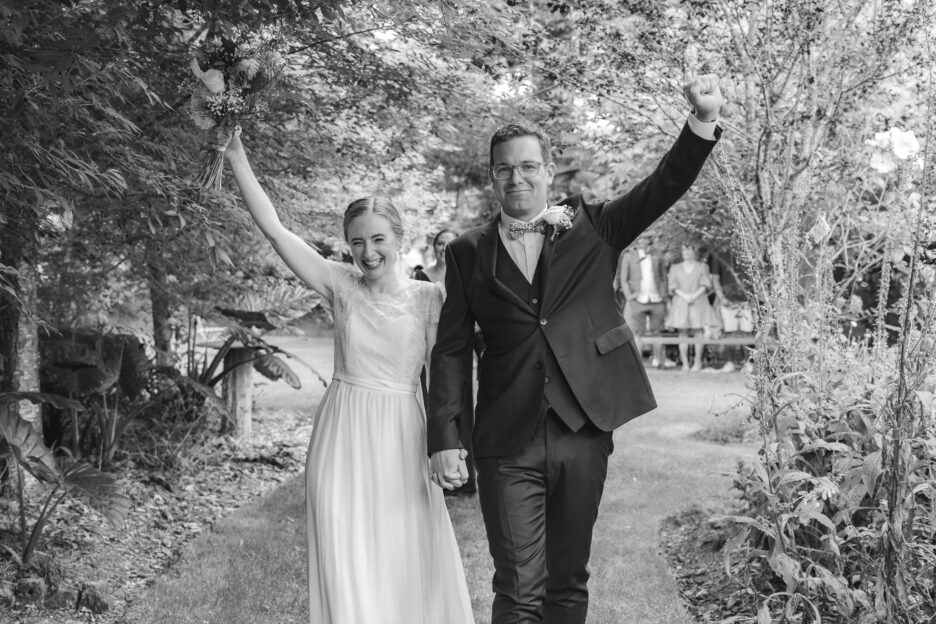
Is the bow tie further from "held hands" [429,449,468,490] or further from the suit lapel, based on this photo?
"held hands" [429,449,468,490]

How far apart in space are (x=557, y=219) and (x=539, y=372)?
0.54 m

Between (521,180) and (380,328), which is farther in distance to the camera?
(380,328)

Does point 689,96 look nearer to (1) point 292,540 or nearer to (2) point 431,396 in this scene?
(2) point 431,396

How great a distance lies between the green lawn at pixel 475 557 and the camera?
509 cm

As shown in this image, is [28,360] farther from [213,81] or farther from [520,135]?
[520,135]

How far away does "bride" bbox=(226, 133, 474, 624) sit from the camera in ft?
12.6

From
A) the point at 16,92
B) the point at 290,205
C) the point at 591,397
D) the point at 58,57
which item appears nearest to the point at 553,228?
the point at 591,397

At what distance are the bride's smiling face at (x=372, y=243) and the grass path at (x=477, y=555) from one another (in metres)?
1.75

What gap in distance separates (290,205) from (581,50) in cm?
210

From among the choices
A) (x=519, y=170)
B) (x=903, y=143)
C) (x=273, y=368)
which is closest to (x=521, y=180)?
(x=519, y=170)

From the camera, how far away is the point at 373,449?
3941 mm

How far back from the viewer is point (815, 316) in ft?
16.4

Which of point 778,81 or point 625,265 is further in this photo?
point 625,265

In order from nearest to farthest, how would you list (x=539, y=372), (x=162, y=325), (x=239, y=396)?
(x=539, y=372) → (x=162, y=325) → (x=239, y=396)
